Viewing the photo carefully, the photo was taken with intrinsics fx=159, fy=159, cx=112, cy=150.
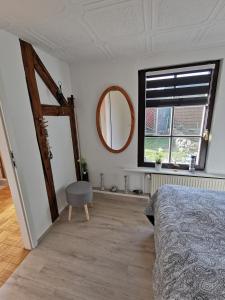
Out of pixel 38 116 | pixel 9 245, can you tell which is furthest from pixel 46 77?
pixel 9 245

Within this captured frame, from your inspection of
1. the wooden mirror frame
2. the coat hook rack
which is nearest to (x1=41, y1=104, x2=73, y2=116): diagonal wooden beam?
the coat hook rack

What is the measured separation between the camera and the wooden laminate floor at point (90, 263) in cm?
137

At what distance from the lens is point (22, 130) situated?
1.64 meters

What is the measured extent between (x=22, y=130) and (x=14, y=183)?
1.77 feet

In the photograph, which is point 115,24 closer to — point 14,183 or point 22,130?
point 22,130

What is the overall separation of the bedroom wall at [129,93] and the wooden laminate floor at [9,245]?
137cm

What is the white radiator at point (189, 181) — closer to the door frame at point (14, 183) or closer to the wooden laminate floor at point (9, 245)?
the door frame at point (14, 183)

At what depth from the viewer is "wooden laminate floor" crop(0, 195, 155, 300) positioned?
4.48ft

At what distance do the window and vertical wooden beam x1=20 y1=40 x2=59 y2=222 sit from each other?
1.39 m

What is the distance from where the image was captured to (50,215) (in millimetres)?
2113

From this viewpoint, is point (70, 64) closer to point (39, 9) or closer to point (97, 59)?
point (97, 59)

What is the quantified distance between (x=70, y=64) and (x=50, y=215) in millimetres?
2221

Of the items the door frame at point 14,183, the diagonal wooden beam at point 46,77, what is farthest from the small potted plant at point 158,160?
the door frame at point 14,183

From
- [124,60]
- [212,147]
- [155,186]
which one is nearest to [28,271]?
[155,186]
